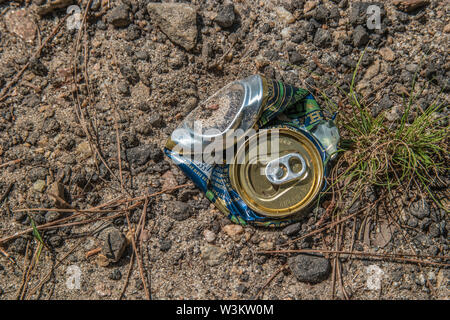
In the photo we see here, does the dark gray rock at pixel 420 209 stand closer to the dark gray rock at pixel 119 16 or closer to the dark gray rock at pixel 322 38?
the dark gray rock at pixel 322 38

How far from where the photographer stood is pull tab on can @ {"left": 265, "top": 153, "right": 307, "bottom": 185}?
73.4 inches

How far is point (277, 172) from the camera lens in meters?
1.86

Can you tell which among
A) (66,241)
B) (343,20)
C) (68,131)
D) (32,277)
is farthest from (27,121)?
(343,20)

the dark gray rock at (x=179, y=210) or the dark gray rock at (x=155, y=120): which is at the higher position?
the dark gray rock at (x=155, y=120)

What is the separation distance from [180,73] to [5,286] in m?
1.35

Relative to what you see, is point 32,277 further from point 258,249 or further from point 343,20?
point 343,20

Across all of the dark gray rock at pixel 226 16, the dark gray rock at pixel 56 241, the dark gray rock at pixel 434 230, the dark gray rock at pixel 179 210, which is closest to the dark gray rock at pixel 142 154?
the dark gray rock at pixel 179 210

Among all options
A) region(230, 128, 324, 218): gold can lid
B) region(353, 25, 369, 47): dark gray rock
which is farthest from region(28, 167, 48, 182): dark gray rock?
region(353, 25, 369, 47): dark gray rock

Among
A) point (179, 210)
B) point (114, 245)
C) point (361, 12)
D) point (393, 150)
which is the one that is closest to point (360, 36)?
point (361, 12)

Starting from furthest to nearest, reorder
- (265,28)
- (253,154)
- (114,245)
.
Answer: (265,28), (253,154), (114,245)

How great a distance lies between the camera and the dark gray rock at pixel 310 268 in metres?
1.81

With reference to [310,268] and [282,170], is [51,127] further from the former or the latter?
[310,268]

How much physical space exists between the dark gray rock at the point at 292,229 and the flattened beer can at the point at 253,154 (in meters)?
0.03

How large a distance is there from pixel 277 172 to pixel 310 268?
0.48m
